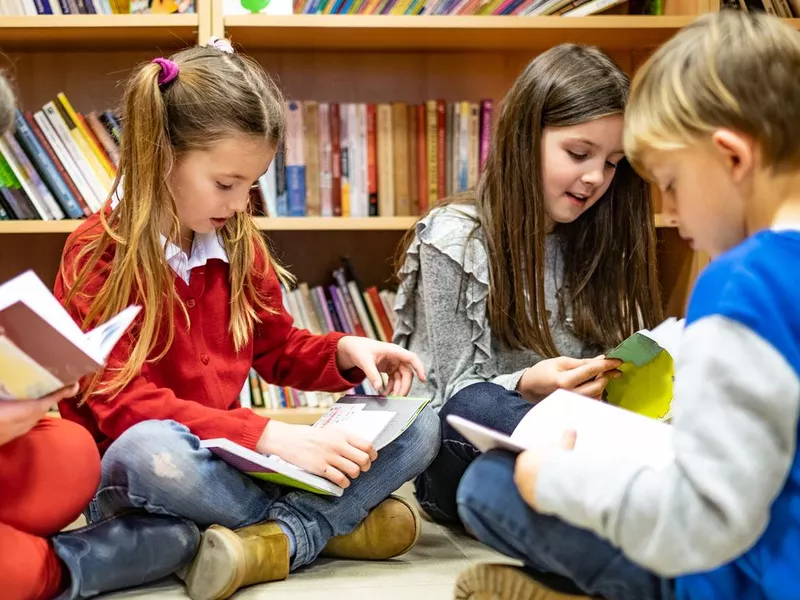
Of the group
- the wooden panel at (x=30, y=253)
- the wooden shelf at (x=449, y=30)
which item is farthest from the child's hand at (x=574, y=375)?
the wooden panel at (x=30, y=253)

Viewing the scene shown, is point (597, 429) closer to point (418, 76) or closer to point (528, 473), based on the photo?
point (528, 473)

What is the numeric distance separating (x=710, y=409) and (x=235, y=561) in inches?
24.2

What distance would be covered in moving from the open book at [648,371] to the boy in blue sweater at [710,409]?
0.47 meters

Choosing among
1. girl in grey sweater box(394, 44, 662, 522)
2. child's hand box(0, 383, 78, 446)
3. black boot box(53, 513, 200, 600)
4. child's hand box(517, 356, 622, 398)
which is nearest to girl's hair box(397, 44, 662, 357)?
girl in grey sweater box(394, 44, 662, 522)

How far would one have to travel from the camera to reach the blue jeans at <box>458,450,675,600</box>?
2.62 feet

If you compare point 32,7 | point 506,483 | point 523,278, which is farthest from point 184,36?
point 506,483

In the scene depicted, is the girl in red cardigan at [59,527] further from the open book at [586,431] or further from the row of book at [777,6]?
the row of book at [777,6]

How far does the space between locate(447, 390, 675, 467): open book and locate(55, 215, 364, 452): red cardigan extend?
390 mm

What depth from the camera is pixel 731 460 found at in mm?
665

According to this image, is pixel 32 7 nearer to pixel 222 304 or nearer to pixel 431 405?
pixel 222 304

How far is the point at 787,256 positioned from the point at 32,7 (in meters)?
1.62

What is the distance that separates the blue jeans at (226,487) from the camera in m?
1.14

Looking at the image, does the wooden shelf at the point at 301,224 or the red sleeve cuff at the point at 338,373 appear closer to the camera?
the red sleeve cuff at the point at 338,373

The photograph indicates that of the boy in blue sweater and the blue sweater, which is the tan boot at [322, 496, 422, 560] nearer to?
the boy in blue sweater
